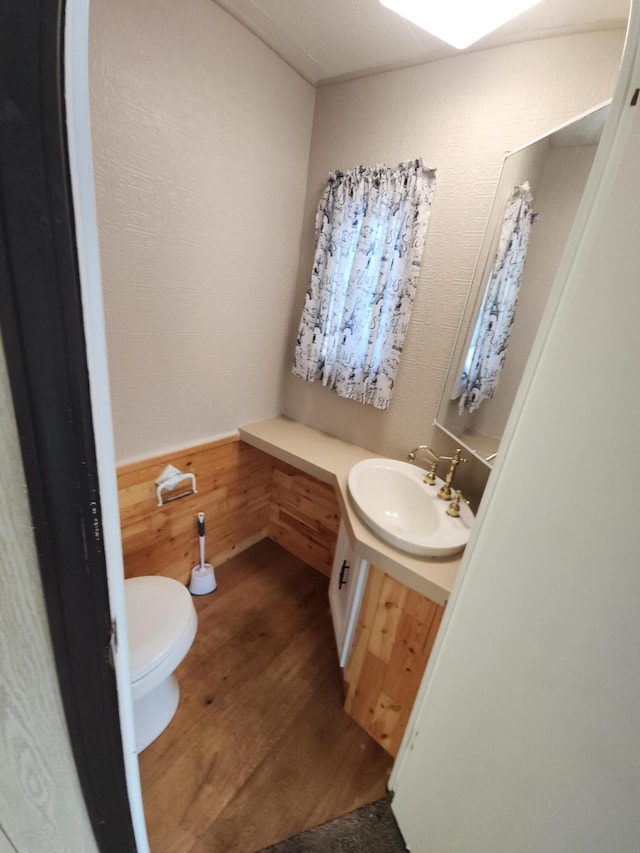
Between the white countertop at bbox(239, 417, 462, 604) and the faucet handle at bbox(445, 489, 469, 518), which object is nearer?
the white countertop at bbox(239, 417, 462, 604)

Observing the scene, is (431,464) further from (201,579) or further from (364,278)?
(201,579)

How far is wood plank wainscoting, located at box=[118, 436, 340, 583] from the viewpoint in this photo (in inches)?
59.3

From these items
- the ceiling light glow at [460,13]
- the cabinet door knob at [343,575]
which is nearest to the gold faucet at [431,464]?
the cabinet door knob at [343,575]

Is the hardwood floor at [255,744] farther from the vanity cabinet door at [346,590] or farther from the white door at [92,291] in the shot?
the white door at [92,291]

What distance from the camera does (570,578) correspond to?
0.56m

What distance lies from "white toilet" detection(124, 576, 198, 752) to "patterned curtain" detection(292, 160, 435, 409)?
1172mm

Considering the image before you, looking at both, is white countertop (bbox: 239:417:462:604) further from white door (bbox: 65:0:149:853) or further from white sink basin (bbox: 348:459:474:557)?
white door (bbox: 65:0:149:853)

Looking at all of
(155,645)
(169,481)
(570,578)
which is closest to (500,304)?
(570,578)

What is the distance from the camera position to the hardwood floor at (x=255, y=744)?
1033 mm

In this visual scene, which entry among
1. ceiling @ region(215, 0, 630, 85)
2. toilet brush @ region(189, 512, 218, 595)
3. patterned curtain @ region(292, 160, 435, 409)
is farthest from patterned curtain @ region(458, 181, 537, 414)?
toilet brush @ region(189, 512, 218, 595)

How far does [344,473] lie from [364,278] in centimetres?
91

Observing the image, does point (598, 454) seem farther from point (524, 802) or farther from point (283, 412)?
point (283, 412)

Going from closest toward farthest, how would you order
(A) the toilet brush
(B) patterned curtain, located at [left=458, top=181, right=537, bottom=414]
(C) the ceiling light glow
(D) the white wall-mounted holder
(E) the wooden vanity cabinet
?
(C) the ceiling light glow
(E) the wooden vanity cabinet
(B) patterned curtain, located at [left=458, top=181, right=537, bottom=414]
(D) the white wall-mounted holder
(A) the toilet brush

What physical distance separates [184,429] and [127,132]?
1102mm
